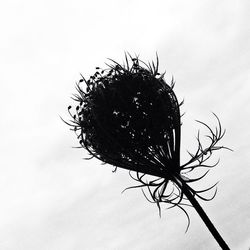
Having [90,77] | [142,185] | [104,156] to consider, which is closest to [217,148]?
[142,185]

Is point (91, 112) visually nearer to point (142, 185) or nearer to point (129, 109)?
point (129, 109)

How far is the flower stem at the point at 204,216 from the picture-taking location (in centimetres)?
1248

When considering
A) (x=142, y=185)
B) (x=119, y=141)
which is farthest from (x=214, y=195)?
(x=119, y=141)

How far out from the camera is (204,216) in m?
12.6

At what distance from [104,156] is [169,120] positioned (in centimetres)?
201

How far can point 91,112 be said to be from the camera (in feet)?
43.2

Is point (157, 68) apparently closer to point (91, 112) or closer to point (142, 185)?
point (91, 112)

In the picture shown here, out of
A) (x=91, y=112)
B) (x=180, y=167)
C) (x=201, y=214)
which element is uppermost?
(x=91, y=112)

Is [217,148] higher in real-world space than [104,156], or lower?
lower

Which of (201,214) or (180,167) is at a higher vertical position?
(180,167)

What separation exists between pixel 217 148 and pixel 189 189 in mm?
1610

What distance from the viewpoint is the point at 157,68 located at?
45.3ft

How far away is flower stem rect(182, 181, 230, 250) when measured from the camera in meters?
12.5

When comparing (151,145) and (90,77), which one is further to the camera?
(90,77)
